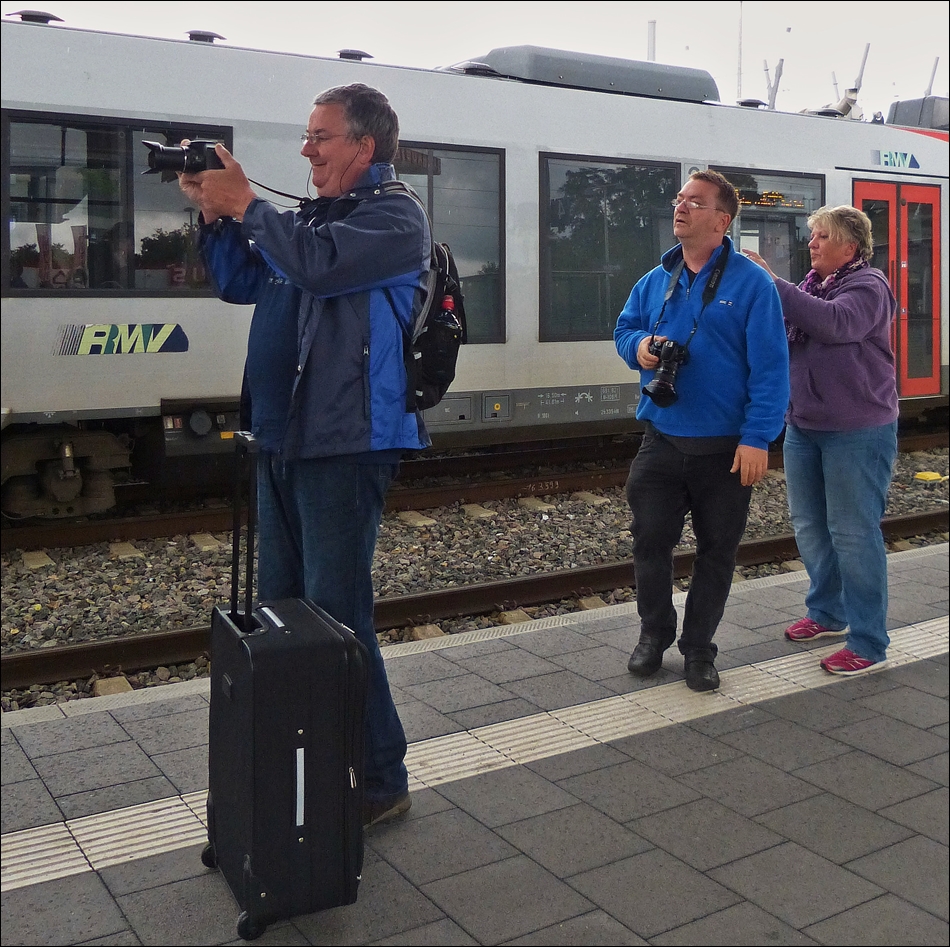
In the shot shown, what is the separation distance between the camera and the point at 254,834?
99.3 inches

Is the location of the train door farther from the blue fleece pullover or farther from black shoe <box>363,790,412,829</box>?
black shoe <box>363,790,412,829</box>

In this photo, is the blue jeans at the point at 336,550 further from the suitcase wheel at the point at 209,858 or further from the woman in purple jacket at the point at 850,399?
the woman in purple jacket at the point at 850,399

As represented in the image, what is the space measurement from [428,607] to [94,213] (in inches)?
144

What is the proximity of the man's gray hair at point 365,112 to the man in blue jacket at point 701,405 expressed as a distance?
1447 mm

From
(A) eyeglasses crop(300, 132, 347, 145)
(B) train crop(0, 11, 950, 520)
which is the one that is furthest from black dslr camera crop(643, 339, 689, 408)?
(B) train crop(0, 11, 950, 520)

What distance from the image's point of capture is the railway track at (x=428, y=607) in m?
4.54

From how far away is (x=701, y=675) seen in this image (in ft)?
13.4

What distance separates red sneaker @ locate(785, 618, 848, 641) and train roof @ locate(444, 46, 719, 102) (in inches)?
213

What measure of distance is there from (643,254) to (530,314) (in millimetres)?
1199

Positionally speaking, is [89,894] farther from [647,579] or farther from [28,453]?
[28,453]

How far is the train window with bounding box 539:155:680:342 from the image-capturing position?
8.88 metres

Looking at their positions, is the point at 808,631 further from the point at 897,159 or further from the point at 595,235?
the point at 897,159

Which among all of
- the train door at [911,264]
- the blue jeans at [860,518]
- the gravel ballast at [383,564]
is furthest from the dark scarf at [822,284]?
the train door at [911,264]

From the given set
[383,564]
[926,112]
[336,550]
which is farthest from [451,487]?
[926,112]
